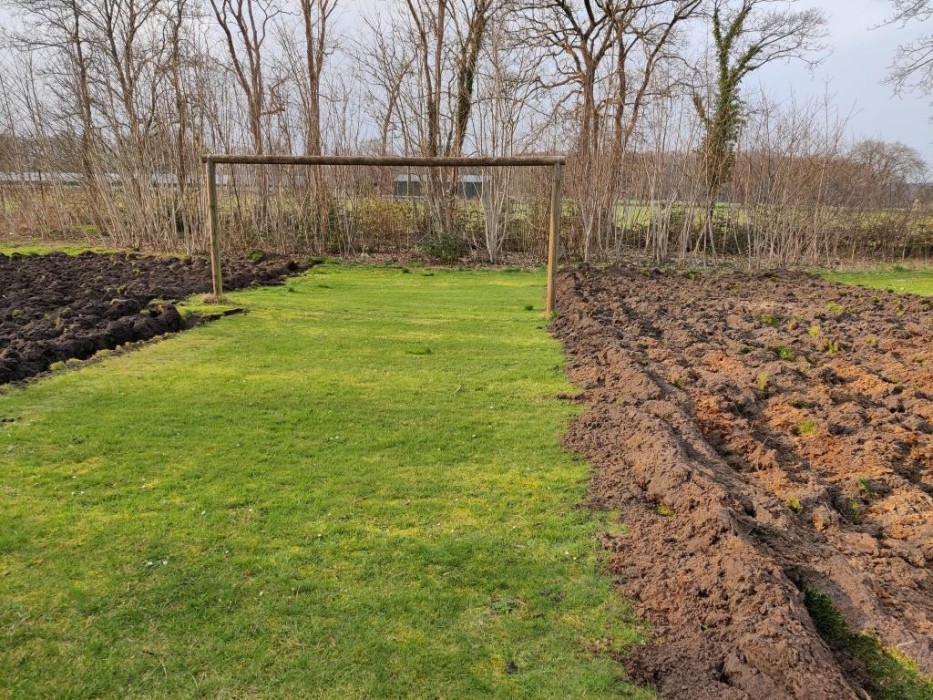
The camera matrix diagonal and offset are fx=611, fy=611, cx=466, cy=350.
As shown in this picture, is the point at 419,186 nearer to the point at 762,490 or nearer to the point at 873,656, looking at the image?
the point at 762,490

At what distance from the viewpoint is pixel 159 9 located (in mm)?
17812

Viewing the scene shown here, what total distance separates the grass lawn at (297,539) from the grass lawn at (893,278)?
10378mm

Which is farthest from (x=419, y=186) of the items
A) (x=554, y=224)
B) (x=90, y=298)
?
(x=90, y=298)

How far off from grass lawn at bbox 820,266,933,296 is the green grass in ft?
37.9

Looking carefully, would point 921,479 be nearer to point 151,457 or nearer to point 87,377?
point 151,457

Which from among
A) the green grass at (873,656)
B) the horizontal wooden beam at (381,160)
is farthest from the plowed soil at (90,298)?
the green grass at (873,656)

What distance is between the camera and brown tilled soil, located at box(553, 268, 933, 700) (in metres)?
2.18

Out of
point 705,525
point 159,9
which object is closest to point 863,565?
point 705,525

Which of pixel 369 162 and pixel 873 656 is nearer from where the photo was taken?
pixel 873 656

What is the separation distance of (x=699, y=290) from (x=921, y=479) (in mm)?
8133

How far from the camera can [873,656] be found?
2180mm

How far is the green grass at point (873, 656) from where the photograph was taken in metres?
2.03

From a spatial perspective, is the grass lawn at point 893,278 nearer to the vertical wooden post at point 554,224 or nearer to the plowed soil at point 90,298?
the vertical wooden post at point 554,224

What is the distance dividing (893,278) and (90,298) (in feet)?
53.1
